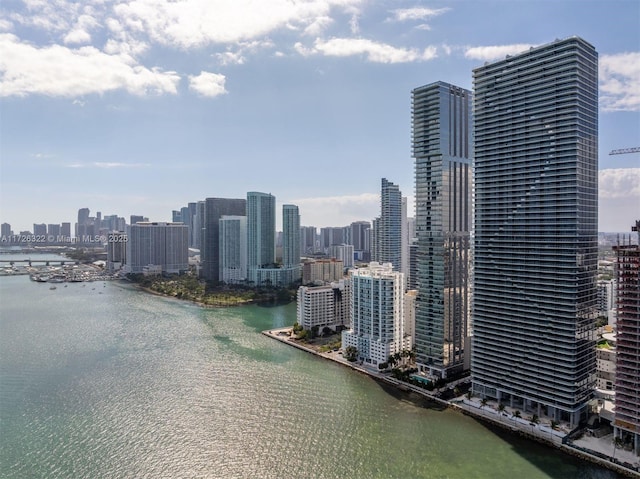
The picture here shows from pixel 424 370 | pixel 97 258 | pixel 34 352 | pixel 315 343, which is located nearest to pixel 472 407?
pixel 424 370

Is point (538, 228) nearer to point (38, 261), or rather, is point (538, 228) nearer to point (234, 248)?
point (234, 248)

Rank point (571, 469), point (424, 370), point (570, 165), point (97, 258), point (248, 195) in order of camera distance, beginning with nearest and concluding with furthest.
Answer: point (571, 469)
point (570, 165)
point (424, 370)
point (248, 195)
point (97, 258)

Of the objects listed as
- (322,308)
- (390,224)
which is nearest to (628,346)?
(322,308)

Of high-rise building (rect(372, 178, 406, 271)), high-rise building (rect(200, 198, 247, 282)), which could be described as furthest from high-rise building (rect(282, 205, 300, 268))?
high-rise building (rect(372, 178, 406, 271))

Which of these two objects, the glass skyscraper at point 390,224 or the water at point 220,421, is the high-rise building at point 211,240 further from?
the water at point 220,421

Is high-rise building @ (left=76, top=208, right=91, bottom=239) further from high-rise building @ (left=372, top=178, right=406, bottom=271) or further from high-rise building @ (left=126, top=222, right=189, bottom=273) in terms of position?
high-rise building @ (left=372, top=178, right=406, bottom=271)

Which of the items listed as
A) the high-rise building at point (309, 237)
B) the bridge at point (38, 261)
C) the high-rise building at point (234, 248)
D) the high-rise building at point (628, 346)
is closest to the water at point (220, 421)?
the high-rise building at point (628, 346)

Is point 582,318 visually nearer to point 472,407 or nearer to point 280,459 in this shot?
point 472,407
